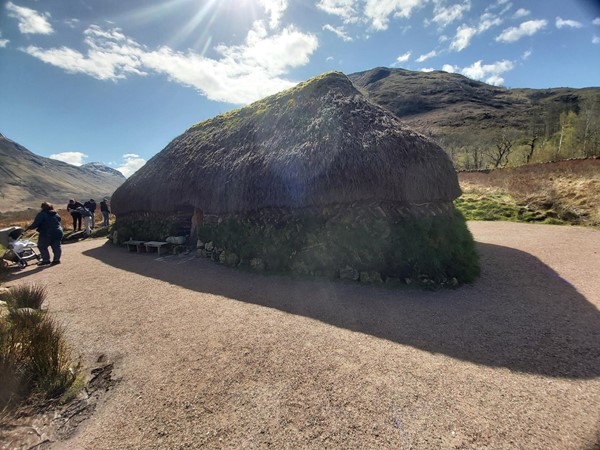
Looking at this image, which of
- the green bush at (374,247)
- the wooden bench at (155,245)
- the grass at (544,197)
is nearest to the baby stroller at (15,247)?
the wooden bench at (155,245)

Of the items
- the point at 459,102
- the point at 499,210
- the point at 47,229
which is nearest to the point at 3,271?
the point at 47,229

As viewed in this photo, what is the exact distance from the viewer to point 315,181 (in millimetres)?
7887

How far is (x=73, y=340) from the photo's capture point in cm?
479

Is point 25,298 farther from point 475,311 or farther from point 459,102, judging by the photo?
point 459,102

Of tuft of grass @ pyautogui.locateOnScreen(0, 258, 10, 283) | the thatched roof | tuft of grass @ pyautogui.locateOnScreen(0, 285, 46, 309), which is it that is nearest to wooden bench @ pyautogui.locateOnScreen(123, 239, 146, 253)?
the thatched roof

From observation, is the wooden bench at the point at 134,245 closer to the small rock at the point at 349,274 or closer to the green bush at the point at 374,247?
the green bush at the point at 374,247

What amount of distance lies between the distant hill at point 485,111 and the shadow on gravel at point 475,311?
936 centimetres

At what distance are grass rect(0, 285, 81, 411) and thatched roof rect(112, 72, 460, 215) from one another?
19.0ft

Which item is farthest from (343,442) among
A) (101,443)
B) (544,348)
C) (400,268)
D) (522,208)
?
(522,208)

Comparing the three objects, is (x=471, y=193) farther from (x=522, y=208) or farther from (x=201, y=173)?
(x=201, y=173)

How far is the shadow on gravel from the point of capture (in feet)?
13.3

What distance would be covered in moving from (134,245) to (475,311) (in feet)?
42.3

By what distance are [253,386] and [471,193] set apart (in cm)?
2148

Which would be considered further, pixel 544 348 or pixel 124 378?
pixel 544 348
